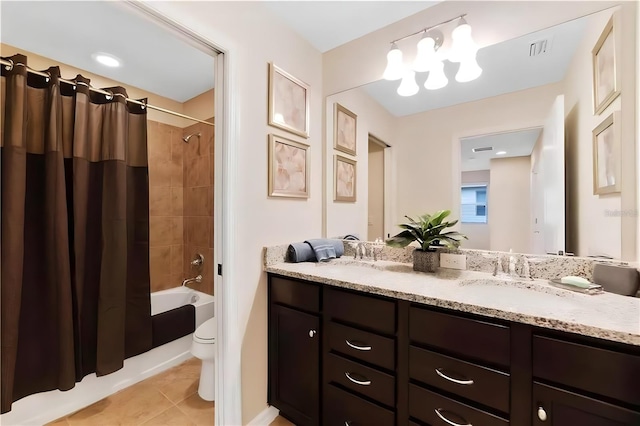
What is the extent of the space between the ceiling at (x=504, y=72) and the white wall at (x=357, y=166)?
0.17m

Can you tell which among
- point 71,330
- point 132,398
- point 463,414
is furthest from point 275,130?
point 132,398

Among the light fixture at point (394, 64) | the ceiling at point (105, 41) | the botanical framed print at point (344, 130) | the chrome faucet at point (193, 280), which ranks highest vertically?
the ceiling at point (105, 41)

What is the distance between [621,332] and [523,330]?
22 centimetres

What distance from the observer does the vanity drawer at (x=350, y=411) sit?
1158 millimetres

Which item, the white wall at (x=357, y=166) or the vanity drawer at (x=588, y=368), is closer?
the vanity drawer at (x=588, y=368)

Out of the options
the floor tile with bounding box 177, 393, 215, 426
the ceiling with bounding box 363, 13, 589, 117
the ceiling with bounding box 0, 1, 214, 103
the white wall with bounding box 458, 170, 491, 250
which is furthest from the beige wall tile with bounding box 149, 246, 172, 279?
the white wall with bounding box 458, 170, 491, 250

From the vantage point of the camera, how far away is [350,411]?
125 centimetres

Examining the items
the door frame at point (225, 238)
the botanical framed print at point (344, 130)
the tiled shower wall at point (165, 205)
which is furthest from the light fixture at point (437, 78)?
the tiled shower wall at point (165, 205)

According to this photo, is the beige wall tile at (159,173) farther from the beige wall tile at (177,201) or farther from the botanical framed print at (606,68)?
the botanical framed print at (606,68)

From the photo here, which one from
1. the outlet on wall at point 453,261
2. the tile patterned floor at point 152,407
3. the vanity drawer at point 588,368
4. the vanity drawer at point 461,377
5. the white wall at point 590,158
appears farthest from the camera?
the tile patterned floor at point 152,407

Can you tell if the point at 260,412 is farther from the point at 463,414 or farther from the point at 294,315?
the point at 463,414

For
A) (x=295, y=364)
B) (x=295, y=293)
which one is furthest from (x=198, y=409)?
(x=295, y=293)

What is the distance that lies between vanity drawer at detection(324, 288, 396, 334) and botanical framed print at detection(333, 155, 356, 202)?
89 cm

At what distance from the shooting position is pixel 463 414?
96 centimetres
